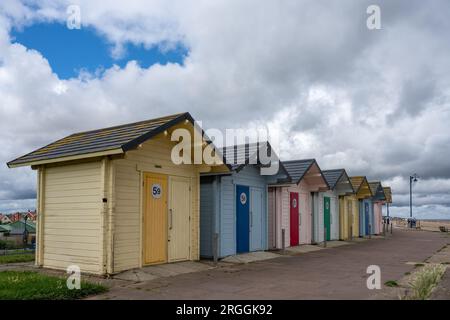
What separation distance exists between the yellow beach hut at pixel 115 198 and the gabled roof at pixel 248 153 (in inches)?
78.5

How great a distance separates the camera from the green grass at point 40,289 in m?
7.87

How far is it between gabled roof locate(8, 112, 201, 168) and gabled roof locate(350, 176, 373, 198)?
807 inches

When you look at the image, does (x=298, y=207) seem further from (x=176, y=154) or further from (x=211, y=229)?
(x=176, y=154)

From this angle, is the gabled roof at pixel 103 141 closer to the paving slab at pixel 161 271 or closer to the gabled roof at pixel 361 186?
the paving slab at pixel 161 271

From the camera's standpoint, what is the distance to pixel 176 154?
43.0 feet

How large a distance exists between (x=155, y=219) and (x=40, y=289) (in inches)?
168

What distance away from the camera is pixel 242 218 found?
637 inches

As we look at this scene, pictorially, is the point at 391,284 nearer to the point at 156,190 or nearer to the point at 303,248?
the point at 156,190

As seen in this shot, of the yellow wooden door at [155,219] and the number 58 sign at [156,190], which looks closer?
the yellow wooden door at [155,219]

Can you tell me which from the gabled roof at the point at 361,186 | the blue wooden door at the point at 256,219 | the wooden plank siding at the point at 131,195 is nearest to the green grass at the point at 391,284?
the wooden plank siding at the point at 131,195

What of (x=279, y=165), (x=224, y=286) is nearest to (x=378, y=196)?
(x=279, y=165)

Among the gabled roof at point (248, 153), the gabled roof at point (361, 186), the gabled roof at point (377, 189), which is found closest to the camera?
the gabled roof at point (248, 153)

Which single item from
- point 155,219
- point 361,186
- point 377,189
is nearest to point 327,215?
point 361,186

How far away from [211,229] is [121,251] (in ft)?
14.3
